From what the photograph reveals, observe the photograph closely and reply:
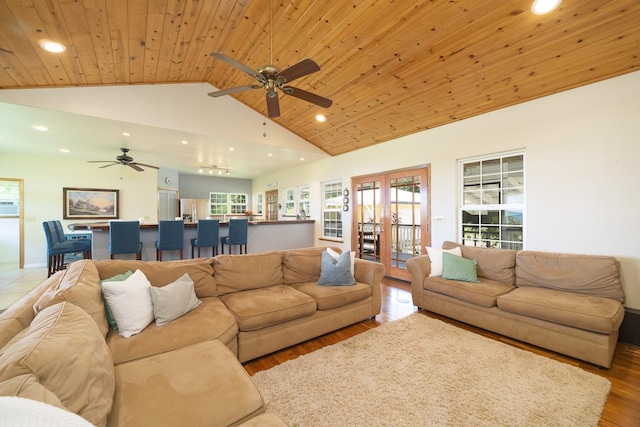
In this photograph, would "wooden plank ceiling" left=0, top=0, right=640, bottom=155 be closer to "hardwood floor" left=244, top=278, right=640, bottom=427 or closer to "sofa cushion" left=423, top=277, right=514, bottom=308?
"sofa cushion" left=423, top=277, right=514, bottom=308

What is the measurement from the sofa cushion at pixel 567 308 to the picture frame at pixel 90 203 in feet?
27.5

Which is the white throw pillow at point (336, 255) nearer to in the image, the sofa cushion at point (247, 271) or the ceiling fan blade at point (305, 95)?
the sofa cushion at point (247, 271)

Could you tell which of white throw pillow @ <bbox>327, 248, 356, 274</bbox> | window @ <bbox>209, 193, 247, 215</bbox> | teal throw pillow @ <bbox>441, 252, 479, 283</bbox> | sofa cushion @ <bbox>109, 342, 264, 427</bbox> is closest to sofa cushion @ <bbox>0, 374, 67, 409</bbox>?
sofa cushion @ <bbox>109, 342, 264, 427</bbox>

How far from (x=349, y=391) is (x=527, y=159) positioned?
3.52m

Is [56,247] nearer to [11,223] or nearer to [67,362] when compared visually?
[11,223]

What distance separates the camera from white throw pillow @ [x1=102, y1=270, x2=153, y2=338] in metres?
1.85

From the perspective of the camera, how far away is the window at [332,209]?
21.0 ft

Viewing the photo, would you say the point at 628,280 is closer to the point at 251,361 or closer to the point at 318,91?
the point at 251,361

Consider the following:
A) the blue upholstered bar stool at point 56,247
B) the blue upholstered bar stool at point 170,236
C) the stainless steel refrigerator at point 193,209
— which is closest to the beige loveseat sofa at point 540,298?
the blue upholstered bar stool at point 170,236

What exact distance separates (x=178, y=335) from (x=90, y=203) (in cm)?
675

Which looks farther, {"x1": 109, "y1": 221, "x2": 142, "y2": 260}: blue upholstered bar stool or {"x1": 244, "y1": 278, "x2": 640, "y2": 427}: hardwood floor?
{"x1": 109, "y1": 221, "x2": 142, "y2": 260}: blue upholstered bar stool

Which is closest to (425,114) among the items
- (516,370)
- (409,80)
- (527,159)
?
(409,80)

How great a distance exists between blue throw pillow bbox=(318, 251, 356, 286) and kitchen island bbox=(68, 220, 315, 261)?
2.88m

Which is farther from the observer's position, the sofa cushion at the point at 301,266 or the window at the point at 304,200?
the window at the point at 304,200
